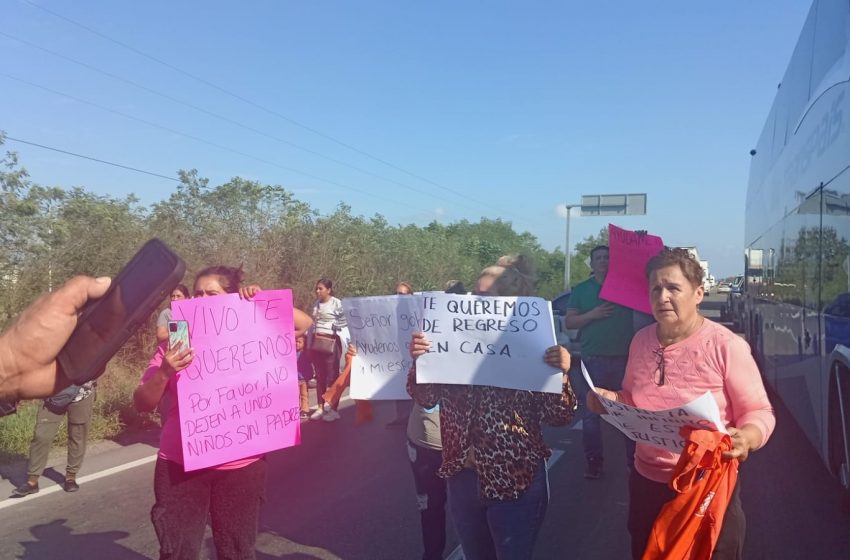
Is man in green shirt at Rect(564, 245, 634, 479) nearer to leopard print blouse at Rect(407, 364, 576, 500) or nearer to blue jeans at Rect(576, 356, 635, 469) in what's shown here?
blue jeans at Rect(576, 356, 635, 469)

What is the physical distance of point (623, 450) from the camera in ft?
25.6

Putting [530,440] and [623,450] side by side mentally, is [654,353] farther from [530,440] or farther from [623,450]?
[623,450]

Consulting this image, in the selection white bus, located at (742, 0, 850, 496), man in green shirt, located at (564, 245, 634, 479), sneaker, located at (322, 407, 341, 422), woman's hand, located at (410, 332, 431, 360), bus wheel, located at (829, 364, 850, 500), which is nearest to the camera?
woman's hand, located at (410, 332, 431, 360)

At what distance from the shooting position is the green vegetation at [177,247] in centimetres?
1078

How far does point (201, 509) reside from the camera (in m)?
3.30

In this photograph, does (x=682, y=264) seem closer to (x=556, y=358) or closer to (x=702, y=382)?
(x=702, y=382)

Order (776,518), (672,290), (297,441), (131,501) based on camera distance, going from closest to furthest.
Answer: (672,290) → (297,441) → (776,518) → (131,501)

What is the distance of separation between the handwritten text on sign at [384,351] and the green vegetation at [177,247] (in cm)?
90

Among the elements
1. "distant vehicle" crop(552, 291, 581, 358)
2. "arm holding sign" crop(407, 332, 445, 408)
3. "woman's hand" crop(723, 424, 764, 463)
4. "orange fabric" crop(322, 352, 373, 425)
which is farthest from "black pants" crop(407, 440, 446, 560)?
"distant vehicle" crop(552, 291, 581, 358)

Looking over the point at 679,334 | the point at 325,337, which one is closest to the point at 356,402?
the point at 679,334

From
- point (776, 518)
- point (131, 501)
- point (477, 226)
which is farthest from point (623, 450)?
point (477, 226)

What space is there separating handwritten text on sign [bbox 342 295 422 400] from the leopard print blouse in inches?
32.6

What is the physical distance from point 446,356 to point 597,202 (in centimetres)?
3407

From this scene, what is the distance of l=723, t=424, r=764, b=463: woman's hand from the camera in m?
2.51
